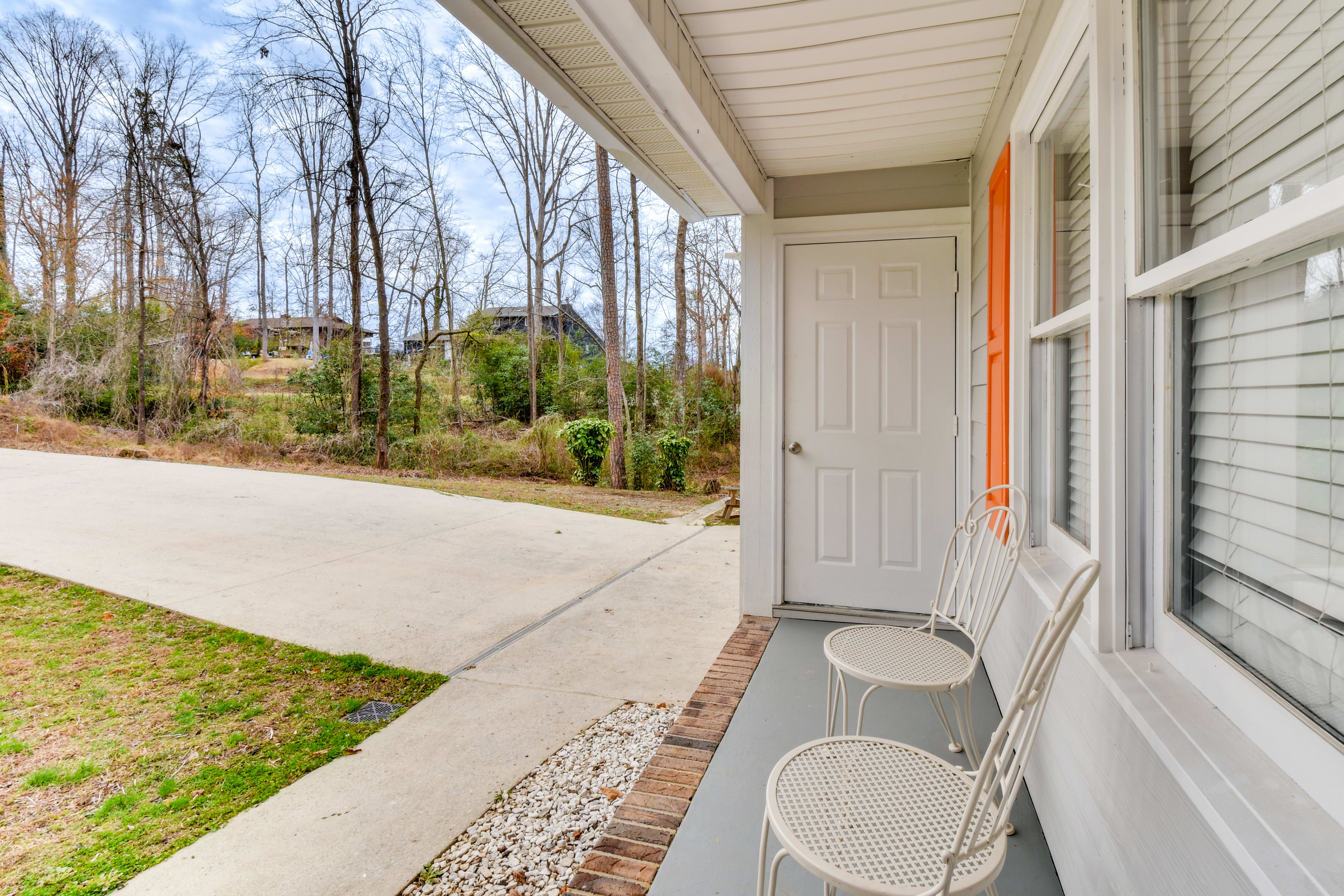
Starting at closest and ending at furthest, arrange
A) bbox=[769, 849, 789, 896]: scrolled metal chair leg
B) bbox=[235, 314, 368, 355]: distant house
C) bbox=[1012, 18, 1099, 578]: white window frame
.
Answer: bbox=[769, 849, 789, 896]: scrolled metal chair leg, bbox=[1012, 18, 1099, 578]: white window frame, bbox=[235, 314, 368, 355]: distant house

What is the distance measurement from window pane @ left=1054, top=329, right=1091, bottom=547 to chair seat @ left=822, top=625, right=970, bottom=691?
45 cm

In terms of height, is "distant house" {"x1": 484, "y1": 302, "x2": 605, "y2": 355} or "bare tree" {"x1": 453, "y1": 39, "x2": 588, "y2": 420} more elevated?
"bare tree" {"x1": 453, "y1": 39, "x2": 588, "y2": 420}

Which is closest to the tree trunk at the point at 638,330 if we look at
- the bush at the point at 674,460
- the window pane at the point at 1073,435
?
the bush at the point at 674,460

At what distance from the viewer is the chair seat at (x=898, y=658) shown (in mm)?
1672

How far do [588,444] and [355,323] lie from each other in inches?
179

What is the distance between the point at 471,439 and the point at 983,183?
8613 mm

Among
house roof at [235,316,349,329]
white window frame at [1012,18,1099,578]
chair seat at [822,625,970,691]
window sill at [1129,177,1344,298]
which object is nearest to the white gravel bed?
chair seat at [822,625,970,691]

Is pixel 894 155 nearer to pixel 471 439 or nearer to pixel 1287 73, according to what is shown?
pixel 1287 73

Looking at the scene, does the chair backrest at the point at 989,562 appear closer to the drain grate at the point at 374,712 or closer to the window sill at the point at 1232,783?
the window sill at the point at 1232,783

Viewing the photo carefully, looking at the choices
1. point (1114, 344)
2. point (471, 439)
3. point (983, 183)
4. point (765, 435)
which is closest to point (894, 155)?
point (983, 183)

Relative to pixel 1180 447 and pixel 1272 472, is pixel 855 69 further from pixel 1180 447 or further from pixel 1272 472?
pixel 1272 472

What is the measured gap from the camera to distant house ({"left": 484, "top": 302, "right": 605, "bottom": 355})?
12523mm

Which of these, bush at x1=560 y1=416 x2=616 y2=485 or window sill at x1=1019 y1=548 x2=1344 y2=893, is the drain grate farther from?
bush at x1=560 y1=416 x2=616 y2=485

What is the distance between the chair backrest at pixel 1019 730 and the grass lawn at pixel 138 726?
2.11 metres
